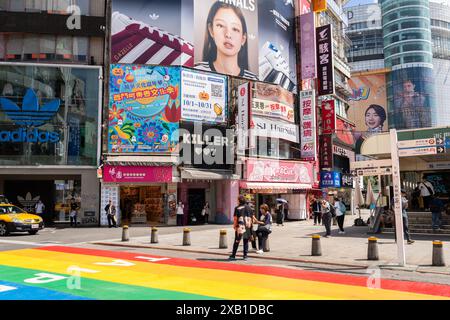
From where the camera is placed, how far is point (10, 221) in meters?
19.0

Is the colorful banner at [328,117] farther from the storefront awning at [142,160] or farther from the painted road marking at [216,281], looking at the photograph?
the painted road marking at [216,281]

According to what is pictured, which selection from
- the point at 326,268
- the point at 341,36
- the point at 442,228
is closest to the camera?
the point at 326,268

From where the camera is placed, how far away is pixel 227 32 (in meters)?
29.9

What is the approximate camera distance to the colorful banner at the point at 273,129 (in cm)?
3028

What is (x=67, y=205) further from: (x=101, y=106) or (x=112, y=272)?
(x=112, y=272)

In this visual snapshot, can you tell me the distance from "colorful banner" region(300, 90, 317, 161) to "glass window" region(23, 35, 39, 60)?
2100cm

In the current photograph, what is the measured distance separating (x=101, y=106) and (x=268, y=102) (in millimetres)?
12671

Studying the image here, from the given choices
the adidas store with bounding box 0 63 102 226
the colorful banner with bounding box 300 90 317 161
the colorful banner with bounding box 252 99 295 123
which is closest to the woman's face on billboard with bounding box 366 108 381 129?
the colorful banner with bounding box 300 90 317 161

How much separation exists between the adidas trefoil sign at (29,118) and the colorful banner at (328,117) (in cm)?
2310

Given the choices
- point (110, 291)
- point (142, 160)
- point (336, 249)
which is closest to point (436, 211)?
point (336, 249)

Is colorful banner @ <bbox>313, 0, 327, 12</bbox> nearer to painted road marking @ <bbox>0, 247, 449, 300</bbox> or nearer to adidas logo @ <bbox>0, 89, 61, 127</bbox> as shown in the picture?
adidas logo @ <bbox>0, 89, 61, 127</bbox>

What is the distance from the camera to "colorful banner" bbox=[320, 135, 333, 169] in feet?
119

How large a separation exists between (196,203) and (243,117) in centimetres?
692

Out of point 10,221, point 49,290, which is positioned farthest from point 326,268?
point 10,221
